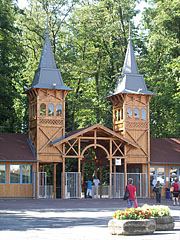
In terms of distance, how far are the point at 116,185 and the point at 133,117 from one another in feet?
18.9

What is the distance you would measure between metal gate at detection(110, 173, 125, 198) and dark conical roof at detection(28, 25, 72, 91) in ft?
25.0

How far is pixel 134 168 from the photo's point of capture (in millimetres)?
40656

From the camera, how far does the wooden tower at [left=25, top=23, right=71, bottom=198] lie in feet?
119

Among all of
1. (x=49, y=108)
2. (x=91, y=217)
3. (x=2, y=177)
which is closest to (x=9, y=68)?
(x=49, y=108)

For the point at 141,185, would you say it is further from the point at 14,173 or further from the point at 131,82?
the point at 14,173

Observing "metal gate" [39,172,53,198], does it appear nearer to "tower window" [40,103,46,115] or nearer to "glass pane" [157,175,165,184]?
"tower window" [40,103,46,115]

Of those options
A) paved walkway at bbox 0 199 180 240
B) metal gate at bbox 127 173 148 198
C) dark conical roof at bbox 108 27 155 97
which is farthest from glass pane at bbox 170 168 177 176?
paved walkway at bbox 0 199 180 240

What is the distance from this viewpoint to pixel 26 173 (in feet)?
116

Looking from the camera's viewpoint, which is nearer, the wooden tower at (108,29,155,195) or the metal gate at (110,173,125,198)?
the metal gate at (110,173,125,198)

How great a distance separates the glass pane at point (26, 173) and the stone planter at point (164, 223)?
20.4 m

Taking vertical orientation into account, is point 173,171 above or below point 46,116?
below

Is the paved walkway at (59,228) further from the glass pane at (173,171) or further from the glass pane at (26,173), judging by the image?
the glass pane at (173,171)

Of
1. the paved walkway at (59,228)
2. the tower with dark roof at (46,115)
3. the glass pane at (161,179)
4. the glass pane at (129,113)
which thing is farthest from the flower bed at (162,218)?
the glass pane at (129,113)

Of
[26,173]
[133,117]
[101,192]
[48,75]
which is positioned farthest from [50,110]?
[101,192]
